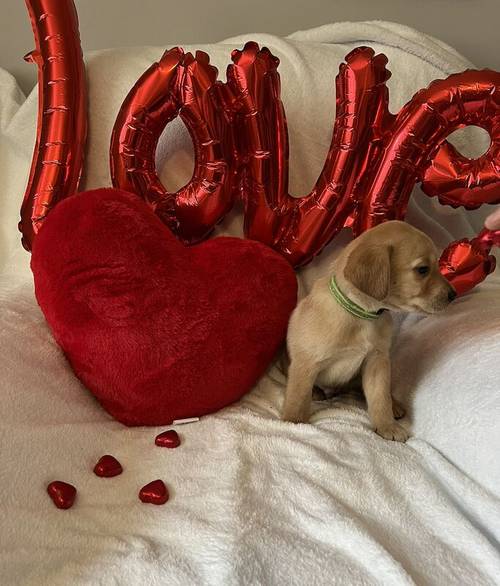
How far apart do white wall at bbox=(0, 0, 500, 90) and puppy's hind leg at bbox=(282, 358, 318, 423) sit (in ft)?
3.11

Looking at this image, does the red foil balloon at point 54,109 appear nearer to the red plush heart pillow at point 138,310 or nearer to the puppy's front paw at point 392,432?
the red plush heart pillow at point 138,310

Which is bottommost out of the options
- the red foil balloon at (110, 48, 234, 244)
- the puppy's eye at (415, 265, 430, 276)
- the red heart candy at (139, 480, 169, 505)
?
the red heart candy at (139, 480, 169, 505)

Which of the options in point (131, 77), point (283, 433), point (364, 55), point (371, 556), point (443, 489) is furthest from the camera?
point (131, 77)

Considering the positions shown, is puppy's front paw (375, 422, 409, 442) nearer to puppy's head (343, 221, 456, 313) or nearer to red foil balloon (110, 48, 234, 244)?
puppy's head (343, 221, 456, 313)

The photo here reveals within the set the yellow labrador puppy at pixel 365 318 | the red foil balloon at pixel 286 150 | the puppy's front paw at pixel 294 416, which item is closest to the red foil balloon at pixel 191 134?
the red foil balloon at pixel 286 150

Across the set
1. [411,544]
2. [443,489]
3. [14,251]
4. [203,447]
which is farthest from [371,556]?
[14,251]

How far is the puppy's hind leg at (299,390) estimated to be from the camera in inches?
44.9

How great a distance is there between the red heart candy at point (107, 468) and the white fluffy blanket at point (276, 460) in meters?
0.01

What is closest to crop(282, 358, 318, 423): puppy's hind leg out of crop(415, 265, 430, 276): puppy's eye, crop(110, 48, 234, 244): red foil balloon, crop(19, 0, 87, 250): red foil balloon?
crop(415, 265, 430, 276): puppy's eye

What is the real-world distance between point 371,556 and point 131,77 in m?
1.04

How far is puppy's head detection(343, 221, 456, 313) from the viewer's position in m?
1.02

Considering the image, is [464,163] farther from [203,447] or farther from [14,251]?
[14,251]

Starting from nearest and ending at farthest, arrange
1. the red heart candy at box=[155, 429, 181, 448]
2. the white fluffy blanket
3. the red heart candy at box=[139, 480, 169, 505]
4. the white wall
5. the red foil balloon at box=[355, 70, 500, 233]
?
1. the white fluffy blanket
2. the red heart candy at box=[139, 480, 169, 505]
3. the red heart candy at box=[155, 429, 181, 448]
4. the red foil balloon at box=[355, 70, 500, 233]
5. the white wall

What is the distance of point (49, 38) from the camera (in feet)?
4.02
